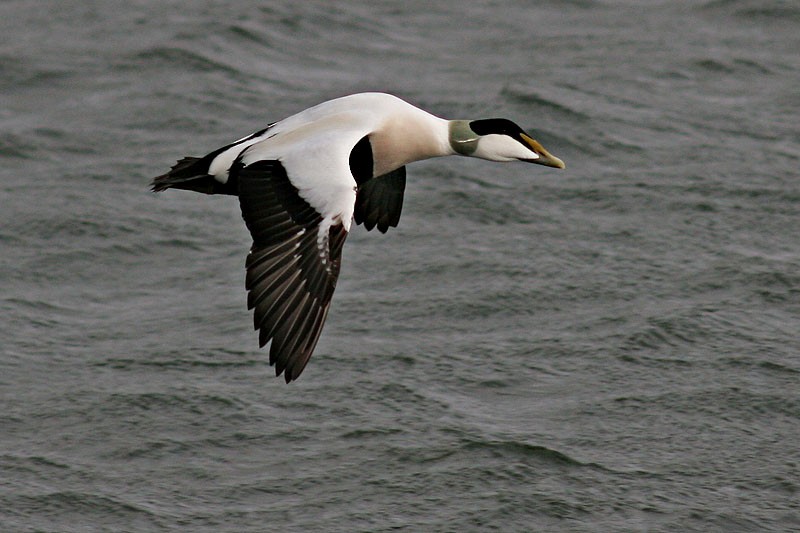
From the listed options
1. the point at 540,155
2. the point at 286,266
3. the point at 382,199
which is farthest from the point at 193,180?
the point at 540,155

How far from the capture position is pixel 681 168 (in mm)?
11211

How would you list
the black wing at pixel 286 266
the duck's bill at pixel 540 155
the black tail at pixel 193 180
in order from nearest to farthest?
the black wing at pixel 286 266
the black tail at pixel 193 180
the duck's bill at pixel 540 155

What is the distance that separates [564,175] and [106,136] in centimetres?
326

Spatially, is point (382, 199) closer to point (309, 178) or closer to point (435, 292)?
point (309, 178)

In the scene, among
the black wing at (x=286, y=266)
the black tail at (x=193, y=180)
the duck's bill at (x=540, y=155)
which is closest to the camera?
the black wing at (x=286, y=266)

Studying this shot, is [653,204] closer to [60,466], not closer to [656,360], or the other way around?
[656,360]

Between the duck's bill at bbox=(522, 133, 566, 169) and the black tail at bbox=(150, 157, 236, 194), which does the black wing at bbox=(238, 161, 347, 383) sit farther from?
the duck's bill at bbox=(522, 133, 566, 169)

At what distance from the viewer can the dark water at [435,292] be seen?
8086 mm

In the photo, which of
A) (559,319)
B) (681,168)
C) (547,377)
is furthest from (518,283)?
(681,168)

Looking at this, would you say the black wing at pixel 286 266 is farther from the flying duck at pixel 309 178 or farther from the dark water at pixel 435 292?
the dark water at pixel 435 292

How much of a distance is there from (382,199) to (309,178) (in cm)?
140

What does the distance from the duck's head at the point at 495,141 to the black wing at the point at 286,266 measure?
104 cm

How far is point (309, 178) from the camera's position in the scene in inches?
266

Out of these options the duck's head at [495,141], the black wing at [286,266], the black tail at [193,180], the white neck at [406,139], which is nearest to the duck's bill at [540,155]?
the duck's head at [495,141]
